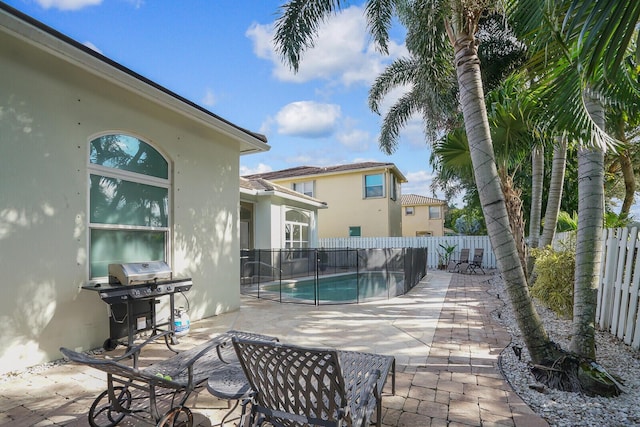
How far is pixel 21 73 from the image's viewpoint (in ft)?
14.3

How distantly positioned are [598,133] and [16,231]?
22.7 ft

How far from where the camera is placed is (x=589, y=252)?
3953 mm

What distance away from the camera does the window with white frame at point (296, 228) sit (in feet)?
56.3

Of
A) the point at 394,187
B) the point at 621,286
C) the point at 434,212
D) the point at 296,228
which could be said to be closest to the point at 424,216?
the point at 434,212

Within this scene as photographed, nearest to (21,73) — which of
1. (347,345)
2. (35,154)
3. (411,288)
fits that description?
(35,154)

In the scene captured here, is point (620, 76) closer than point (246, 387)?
No

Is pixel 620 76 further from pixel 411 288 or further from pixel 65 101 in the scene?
pixel 411 288

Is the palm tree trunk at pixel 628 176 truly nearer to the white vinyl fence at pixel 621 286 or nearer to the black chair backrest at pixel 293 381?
the white vinyl fence at pixel 621 286

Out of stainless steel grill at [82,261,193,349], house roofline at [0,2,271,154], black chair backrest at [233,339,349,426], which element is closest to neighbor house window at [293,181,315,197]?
house roofline at [0,2,271,154]

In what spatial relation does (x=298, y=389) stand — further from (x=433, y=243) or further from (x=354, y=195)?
(x=354, y=195)

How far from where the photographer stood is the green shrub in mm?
6238

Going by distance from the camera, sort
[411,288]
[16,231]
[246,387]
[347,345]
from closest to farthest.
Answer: [246,387], [16,231], [347,345], [411,288]

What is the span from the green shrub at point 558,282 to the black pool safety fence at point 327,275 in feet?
13.1

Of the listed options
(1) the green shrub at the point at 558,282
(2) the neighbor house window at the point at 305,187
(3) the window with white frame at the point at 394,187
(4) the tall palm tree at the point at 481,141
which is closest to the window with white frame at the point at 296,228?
(2) the neighbor house window at the point at 305,187
